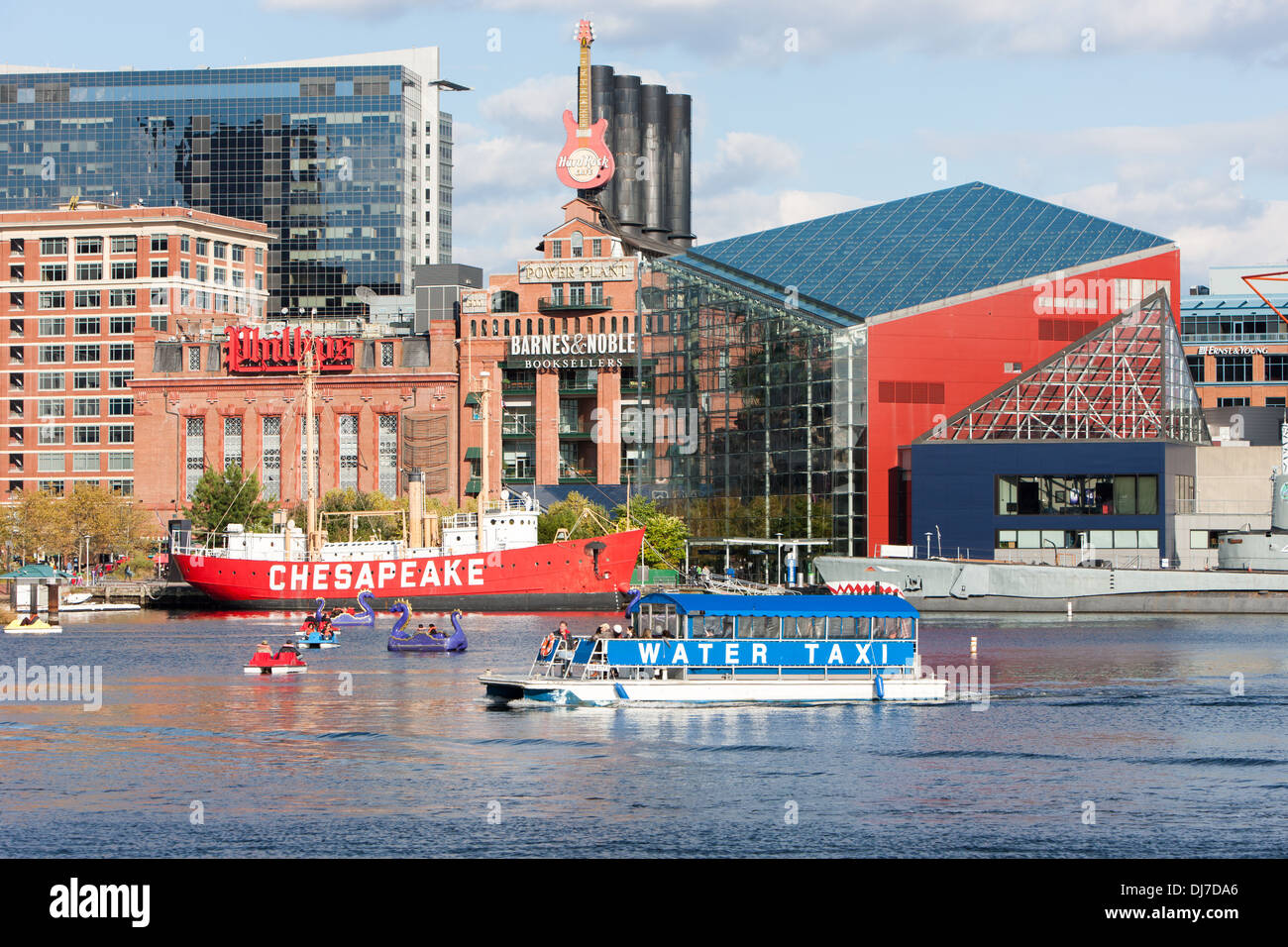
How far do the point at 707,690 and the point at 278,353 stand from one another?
143311 millimetres

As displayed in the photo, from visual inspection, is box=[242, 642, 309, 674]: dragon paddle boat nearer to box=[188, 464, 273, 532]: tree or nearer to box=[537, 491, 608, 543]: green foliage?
box=[537, 491, 608, 543]: green foliage

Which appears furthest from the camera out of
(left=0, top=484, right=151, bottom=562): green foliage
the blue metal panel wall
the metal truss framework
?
(left=0, top=484, right=151, bottom=562): green foliage

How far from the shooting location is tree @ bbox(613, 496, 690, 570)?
165 meters

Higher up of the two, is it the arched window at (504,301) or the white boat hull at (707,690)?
the arched window at (504,301)

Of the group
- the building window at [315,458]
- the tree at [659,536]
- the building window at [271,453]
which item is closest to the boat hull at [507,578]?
the tree at [659,536]

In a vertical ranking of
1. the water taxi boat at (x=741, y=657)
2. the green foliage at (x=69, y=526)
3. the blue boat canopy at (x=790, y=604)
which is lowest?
the water taxi boat at (x=741, y=657)

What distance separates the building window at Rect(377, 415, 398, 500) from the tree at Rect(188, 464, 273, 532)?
18325mm

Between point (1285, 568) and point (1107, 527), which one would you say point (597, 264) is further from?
point (1285, 568)

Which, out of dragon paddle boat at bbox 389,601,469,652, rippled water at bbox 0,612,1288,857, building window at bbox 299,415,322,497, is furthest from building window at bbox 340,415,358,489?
rippled water at bbox 0,612,1288,857

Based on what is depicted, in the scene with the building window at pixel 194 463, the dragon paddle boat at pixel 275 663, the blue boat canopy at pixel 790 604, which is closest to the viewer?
the blue boat canopy at pixel 790 604

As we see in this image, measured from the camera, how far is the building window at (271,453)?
198000mm

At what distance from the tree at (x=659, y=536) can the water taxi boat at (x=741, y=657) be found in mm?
95801

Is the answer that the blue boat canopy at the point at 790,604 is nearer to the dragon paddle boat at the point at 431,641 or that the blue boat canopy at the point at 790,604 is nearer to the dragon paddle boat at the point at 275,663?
the dragon paddle boat at the point at 275,663
